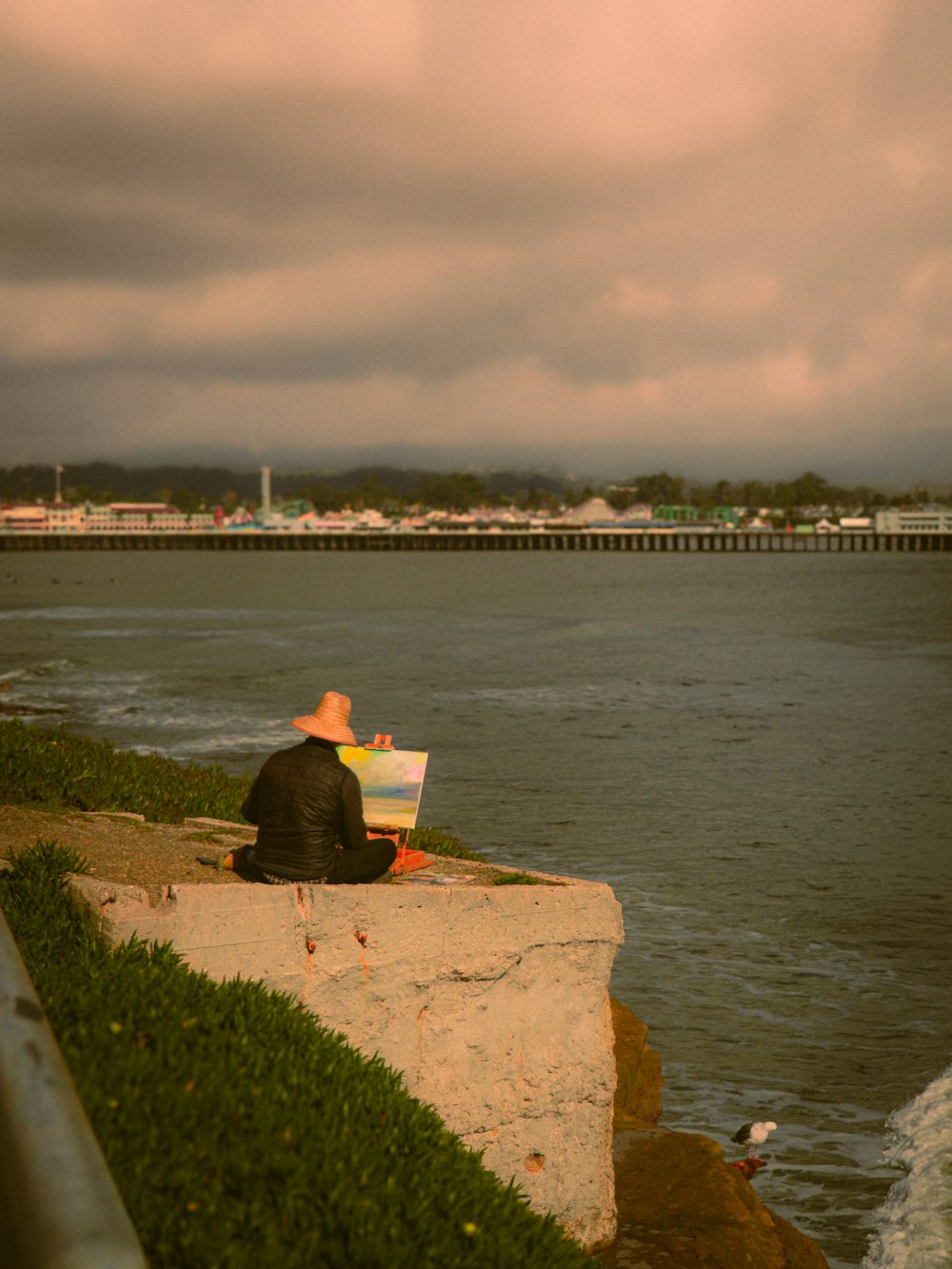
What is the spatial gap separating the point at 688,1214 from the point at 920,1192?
186 cm

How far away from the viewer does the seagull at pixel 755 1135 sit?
8945mm

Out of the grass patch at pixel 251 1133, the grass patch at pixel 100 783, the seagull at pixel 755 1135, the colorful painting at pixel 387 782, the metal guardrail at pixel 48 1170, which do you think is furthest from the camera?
the grass patch at pixel 100 783

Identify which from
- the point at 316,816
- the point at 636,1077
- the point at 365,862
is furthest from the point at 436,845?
the point at 316,816

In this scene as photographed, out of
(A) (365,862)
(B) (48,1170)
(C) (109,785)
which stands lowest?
(C) (109,785)

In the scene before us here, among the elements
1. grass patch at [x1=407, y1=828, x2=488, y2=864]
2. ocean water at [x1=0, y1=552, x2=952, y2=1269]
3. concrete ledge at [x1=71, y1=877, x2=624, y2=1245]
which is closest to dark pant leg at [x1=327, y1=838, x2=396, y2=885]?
concrete ledge at [x1=71, y1=877, x2=624, y2=1245]

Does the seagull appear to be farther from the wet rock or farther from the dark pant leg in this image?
the dark pant leg

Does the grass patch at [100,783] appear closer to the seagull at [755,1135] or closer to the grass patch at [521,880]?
the grass patch at [521,880]

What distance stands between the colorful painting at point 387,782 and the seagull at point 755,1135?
3.19m

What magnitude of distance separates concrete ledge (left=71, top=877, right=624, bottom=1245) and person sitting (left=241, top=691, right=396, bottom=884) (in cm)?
55

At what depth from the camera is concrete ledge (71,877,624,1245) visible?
6.86m

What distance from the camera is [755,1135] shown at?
8.96 metres

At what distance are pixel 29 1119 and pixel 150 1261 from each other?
83.9 inches

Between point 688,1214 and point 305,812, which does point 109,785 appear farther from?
point 688,1214

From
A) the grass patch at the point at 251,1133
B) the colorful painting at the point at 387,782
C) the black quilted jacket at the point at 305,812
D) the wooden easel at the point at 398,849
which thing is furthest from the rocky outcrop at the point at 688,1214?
the black quilted jacket at the point at 305,812
